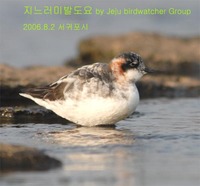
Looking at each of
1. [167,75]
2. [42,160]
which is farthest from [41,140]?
[167,75]

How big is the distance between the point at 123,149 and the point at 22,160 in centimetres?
210

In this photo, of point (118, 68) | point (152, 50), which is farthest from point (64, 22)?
point (118, 68)

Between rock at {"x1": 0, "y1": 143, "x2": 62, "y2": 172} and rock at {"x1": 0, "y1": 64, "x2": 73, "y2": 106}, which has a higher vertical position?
rock at {"x1": 0, "y1": 64, "x2": 73, "y2": 106}

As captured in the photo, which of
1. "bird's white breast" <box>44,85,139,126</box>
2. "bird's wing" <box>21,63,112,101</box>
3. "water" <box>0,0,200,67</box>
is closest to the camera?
"bird's white breast" <box>44,85,139,126</box>

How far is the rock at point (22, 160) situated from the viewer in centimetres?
1038

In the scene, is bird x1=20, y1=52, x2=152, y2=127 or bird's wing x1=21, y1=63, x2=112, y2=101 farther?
bird's wing x1=21, y1=63, x2=112, y2=101

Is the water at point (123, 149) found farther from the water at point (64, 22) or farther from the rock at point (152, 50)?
the water at point (64, 22)

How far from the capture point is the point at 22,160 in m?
10.4

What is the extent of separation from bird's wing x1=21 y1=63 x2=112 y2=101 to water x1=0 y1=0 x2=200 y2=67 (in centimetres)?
901

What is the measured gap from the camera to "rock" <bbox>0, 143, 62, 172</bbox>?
34.1ft

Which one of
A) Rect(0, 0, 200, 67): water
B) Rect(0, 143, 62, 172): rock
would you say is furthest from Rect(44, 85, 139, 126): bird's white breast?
Rect(0, 0, 200, 67): water

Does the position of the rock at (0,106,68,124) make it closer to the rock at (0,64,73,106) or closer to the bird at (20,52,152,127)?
the bird at (20,52,152,127)

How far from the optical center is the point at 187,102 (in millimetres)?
17094

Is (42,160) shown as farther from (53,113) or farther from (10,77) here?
(10,77)
